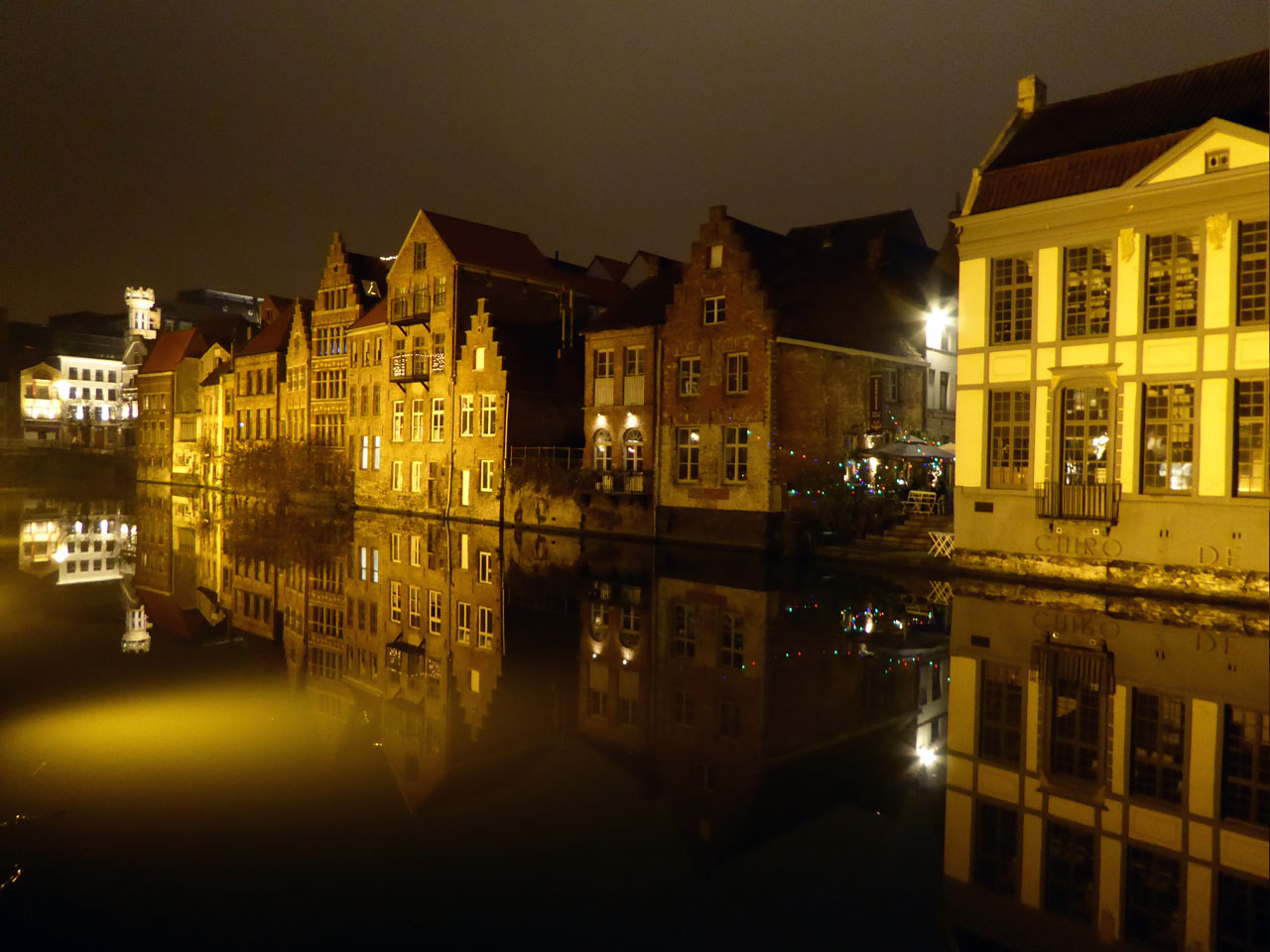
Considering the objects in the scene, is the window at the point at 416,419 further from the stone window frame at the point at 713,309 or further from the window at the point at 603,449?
the stone window frame at the point at 713,309

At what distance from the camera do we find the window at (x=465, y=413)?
42281 millimetres

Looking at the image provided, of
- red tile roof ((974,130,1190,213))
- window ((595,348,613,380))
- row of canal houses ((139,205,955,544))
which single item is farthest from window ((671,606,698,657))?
window ((595,348,613,380))

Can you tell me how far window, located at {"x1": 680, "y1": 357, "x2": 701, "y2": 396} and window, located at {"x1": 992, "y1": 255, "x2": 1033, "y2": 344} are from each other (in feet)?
37.9

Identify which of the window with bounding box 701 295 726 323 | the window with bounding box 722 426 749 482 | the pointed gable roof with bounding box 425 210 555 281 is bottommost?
the window with bounding box 722 426 749 482

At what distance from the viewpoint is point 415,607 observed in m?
18.6

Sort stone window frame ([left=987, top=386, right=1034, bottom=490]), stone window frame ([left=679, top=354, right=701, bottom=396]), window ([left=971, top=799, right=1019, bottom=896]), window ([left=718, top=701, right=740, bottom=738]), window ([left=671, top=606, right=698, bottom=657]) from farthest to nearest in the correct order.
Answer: stone window frame ([left=679, top=354, right=701, bottom=396]) → stone window frame ([left=987, top=386, right=1034, bottom=490]) → window ([left=671, top=606, right=698, bottom=657]) → window ([left=718, top=701, right=740, bottom=738]) → window ([left=971, top=799, right=1019, bottom=896])

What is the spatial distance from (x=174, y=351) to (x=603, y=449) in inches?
2099

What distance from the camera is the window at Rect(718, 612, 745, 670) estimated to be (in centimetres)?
1389

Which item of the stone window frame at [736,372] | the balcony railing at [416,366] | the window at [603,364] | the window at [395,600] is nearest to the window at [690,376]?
the stone window frame at [736,372]

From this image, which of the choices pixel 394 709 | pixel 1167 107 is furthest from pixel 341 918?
pixel 1167 107

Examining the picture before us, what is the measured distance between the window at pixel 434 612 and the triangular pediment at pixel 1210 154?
18.2 m

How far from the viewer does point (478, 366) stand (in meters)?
41.9

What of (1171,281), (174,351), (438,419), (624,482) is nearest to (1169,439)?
(1171,281)

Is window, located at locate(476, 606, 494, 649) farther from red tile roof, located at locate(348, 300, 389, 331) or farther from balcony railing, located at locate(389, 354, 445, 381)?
red tile roof, located at locate(348, 300, 389, 331)
